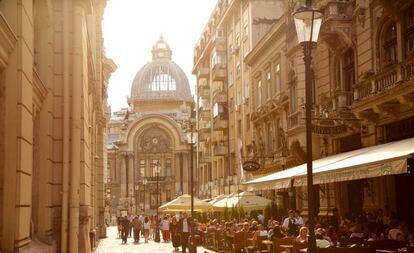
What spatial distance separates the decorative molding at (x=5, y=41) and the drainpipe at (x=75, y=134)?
21.6 ft

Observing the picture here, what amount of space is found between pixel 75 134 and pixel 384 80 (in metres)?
8.56

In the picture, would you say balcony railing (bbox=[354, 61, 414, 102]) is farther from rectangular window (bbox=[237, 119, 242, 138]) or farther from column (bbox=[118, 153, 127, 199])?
column (bbox=[118, 153, 127, 199])

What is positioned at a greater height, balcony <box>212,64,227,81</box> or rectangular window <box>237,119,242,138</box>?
balcony <box>212,64,227,81</box>

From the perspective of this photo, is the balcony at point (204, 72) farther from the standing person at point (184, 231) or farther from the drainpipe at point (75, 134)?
the drainpipe at point (75, 134)

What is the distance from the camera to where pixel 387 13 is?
Result: 19.9 meters

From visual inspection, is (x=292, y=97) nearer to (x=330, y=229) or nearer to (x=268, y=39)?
(x=268, y=39)

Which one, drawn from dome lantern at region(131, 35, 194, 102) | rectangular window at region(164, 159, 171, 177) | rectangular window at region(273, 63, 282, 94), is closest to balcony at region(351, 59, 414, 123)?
rectangular window at region(273, 63, 282, 94)

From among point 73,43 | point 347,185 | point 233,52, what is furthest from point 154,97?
point 73,43

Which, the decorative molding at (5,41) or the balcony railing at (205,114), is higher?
the balcony railing at (205,114)

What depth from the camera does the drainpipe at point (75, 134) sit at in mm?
15297

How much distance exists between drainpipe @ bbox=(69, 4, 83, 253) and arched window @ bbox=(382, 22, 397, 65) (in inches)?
364

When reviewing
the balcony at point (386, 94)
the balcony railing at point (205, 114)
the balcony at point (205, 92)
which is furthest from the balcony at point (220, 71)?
the balcony at point (386, 94)

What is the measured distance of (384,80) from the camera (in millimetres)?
18766

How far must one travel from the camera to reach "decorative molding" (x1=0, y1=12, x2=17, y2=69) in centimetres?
821
